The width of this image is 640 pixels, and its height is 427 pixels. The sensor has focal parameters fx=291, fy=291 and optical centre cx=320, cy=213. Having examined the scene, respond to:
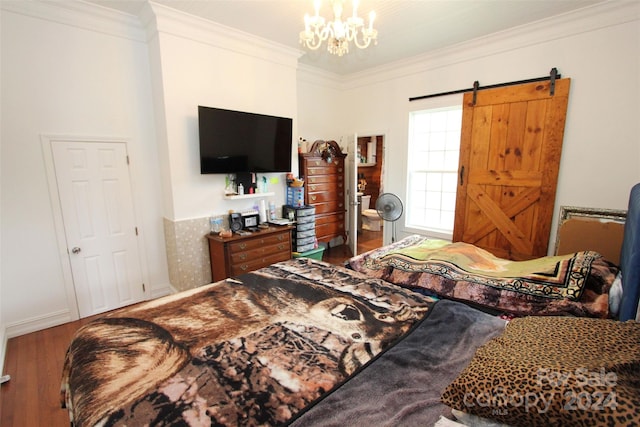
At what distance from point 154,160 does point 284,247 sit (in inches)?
70.8

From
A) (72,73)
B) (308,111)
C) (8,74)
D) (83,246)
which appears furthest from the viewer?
(308,111)

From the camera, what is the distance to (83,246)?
292 centimetres

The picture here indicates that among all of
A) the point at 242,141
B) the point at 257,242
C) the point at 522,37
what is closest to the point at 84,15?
the point at 242,141

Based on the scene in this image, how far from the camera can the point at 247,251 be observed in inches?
131

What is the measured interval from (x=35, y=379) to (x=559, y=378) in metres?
3.18

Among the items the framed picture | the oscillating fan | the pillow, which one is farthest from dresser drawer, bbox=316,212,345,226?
the pillow

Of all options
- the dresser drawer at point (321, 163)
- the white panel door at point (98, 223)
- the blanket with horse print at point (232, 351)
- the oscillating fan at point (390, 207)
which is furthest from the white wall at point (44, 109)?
the oscillating fan at point (390, 207)

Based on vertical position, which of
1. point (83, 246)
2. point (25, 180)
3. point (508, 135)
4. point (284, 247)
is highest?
point (508, 135)

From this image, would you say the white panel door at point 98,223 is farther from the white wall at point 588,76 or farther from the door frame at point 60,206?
A: the white wall at point 588,76

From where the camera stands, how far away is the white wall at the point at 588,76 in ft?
8.96

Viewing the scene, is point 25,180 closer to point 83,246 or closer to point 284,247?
point 83,246

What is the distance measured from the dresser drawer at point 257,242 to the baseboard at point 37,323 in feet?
5.55

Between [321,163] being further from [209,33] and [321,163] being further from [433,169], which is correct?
[209,33]

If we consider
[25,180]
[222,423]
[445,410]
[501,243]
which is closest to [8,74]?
[25,180]
